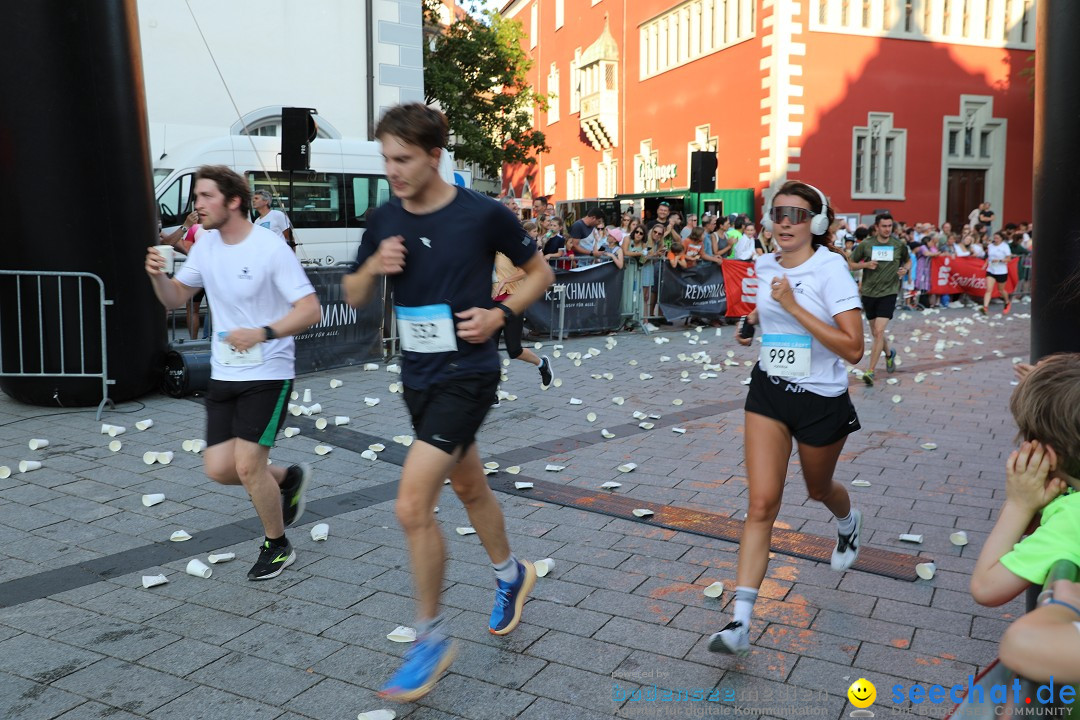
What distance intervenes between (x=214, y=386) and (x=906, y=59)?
28.7 metres

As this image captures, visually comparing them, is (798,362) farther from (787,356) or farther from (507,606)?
(507,606)

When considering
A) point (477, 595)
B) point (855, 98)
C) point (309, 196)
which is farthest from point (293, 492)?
point (855, 98)

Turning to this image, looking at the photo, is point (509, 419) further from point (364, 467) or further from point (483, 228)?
point (483, 228)

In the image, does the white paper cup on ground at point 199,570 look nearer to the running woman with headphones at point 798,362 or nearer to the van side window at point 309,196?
the running woman with headphones at point 798,362

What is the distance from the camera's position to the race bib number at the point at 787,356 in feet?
12.0

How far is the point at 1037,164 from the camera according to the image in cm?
305

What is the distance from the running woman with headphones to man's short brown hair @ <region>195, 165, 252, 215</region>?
2349 mm

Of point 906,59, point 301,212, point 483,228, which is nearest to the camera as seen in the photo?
point 483,228

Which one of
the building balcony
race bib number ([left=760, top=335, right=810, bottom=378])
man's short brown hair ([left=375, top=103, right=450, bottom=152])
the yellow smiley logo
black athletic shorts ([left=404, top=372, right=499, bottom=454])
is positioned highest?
the building balcony

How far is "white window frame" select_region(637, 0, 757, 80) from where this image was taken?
28500mm

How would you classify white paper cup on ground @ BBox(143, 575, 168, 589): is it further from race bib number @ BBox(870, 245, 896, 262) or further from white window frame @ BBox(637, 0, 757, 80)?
white window frame @ BBox(637, 0, 757, 80)

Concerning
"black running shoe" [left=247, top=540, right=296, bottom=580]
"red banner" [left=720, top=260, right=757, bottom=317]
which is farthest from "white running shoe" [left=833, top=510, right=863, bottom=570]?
"red banner" [left=720, top=260, right=757, bottom=317]

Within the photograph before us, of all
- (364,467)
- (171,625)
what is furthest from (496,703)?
(364,467)

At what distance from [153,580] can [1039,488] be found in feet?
11.8
